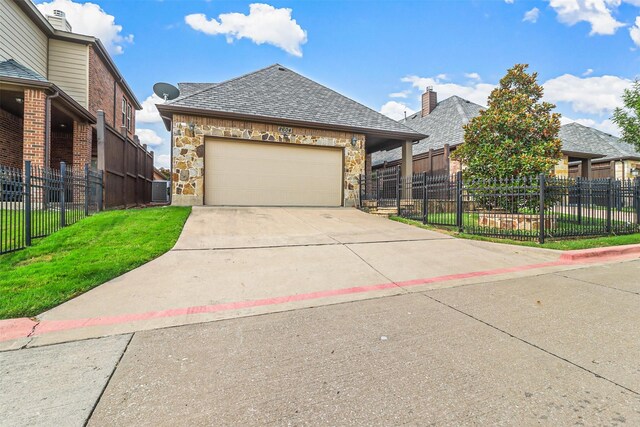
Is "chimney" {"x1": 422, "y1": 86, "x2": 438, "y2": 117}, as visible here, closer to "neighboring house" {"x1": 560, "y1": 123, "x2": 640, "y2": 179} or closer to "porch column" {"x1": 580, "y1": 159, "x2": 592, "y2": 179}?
"neighboring house" {"x1": 560, "y1": 123, "x2": 640, "y2": 179}

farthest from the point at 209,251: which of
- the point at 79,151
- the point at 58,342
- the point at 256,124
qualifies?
the point at 79,151

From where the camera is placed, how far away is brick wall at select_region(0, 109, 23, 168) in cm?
1166

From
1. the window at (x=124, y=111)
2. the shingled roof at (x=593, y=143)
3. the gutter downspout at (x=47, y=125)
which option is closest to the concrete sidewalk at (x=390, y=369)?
the gutter downspout at (x=47, y=125)

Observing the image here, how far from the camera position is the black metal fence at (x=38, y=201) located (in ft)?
18.3

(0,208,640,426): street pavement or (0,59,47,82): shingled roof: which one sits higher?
(0,59,47,82): shingled roof

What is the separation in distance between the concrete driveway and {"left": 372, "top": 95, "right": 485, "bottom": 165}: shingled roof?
10.5m

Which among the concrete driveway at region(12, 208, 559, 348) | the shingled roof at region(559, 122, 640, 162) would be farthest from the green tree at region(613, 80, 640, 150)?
the concrete driveway at region(12, 208, 559, 348)

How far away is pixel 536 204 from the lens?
9102 millimetres

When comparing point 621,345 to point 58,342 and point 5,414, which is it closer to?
point 5,414

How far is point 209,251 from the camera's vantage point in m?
6.12

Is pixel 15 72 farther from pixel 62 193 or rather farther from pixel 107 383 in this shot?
pixel 107 383

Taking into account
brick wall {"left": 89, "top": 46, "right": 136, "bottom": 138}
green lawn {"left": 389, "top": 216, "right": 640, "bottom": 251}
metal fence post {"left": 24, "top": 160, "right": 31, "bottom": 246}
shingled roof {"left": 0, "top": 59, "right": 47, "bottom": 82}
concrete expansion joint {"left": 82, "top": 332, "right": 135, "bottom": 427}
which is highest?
brick wall {"left": 89, "top": 46, "right": 136, "bottom": 138}

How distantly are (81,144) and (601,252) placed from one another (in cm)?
1620

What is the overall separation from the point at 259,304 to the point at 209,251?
2.59 meters
